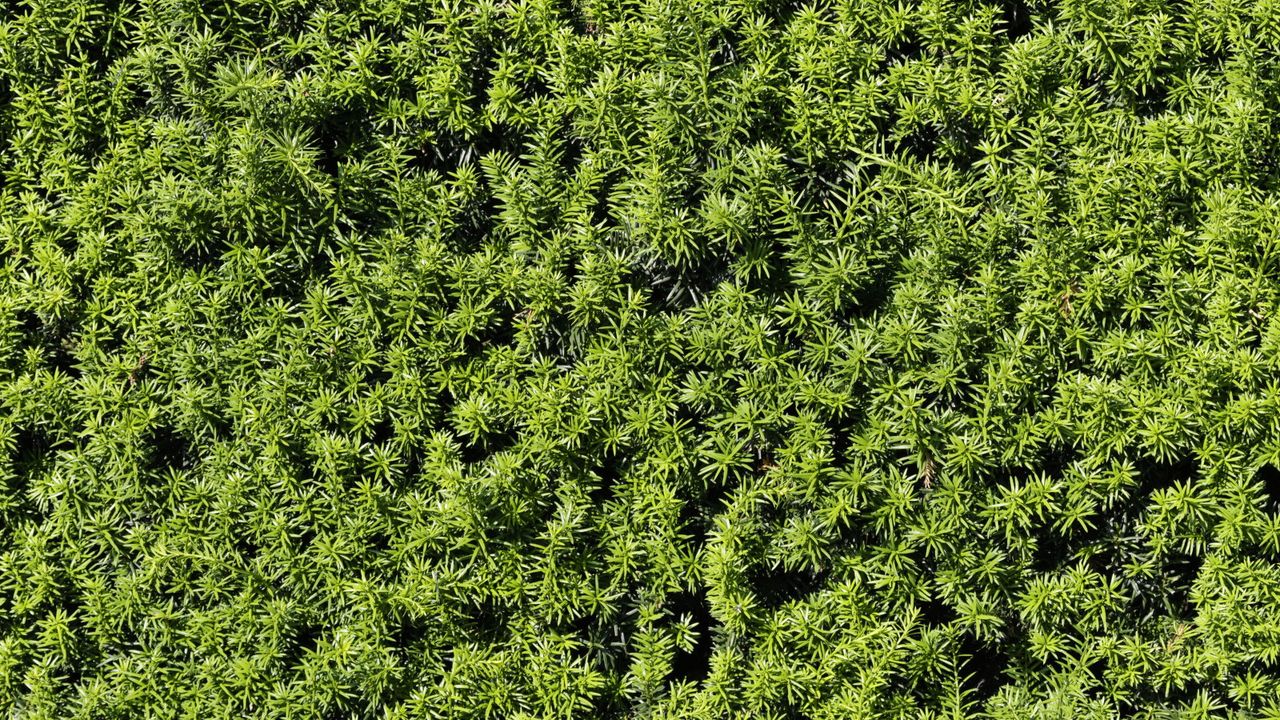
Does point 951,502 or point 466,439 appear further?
point 466,439

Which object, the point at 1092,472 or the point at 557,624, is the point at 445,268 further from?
the point at 1092,472

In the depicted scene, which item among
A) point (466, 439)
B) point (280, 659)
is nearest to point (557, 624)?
point (466, 439)

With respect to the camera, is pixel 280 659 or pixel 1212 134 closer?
pixel 1212 134

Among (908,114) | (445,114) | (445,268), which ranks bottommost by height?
(445,268)

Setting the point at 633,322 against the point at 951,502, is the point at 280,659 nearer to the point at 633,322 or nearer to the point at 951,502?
the point at 633,322

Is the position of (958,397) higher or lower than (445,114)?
lower

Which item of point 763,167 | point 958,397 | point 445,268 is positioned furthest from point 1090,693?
point 445,268
